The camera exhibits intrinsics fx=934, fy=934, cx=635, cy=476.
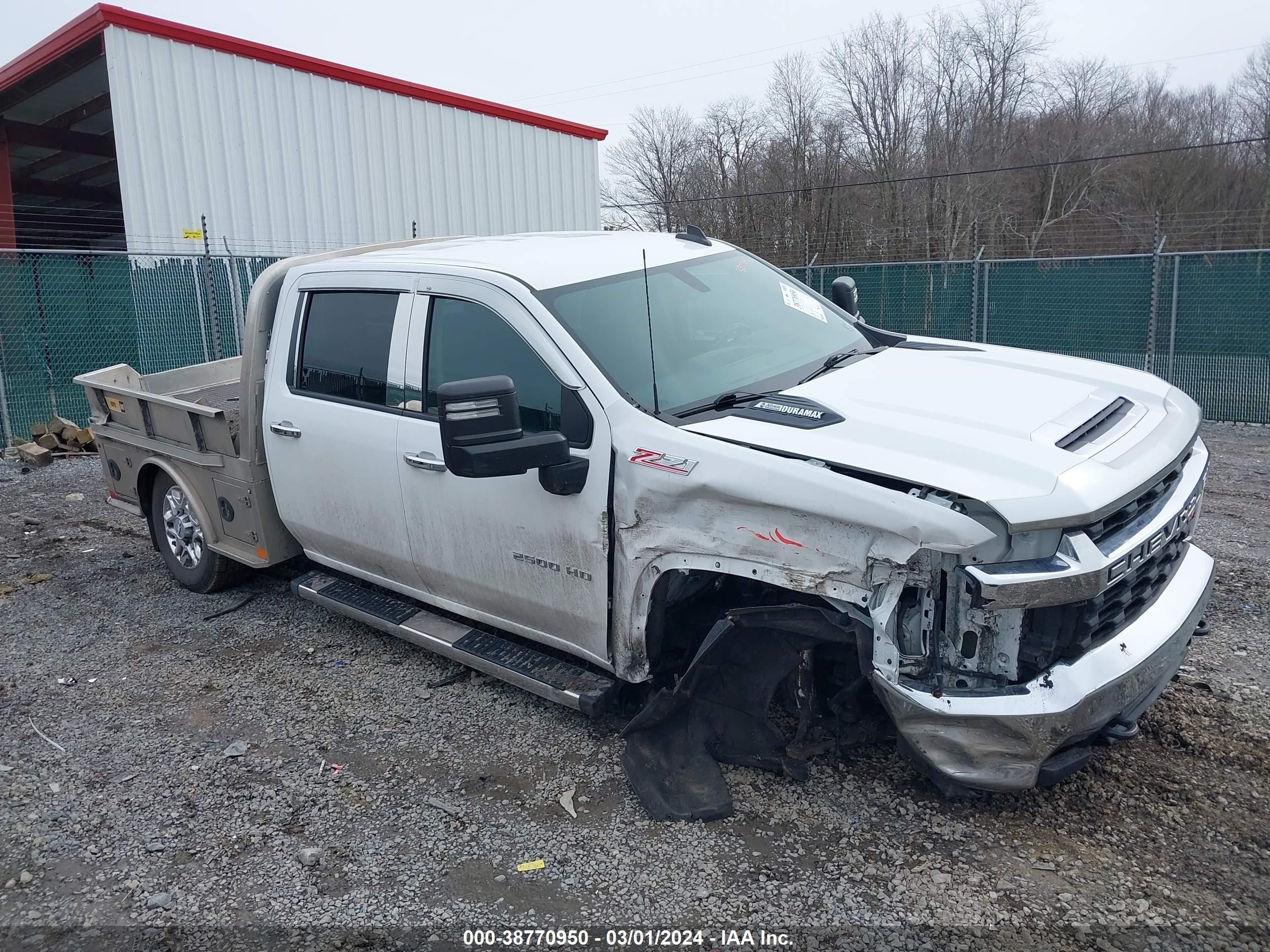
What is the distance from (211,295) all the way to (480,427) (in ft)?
34.7

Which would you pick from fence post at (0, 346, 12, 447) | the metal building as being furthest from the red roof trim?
fence post at (0, 346, 12, 447)

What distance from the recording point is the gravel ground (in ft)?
9.28

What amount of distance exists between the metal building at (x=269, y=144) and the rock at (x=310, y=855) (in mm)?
10837

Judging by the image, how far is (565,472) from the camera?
3.45 metres

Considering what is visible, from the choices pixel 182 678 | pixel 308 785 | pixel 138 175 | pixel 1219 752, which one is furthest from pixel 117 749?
pixel 138 175

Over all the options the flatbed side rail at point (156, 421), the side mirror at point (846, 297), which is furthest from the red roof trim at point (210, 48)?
the side mirror at point (846, 297)

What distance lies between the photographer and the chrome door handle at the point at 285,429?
475 cm

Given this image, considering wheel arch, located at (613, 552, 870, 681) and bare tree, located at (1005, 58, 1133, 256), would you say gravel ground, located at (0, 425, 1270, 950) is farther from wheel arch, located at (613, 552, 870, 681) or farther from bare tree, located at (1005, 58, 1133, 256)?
bare tree, located at (1005, 58, 1133, 256)

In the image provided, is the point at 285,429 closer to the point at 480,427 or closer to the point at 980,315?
the point at 480,427

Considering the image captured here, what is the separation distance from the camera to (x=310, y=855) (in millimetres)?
3281

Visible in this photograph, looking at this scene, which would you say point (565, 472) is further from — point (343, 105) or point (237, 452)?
point (343, 105)

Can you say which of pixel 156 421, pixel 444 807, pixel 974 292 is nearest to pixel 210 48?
pixel 156 421

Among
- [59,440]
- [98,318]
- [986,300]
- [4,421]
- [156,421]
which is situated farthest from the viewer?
[986,300]

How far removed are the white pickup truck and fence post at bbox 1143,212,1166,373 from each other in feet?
27.2
